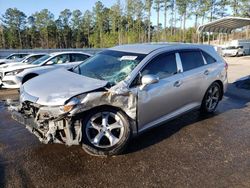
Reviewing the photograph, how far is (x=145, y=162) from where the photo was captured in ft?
11.7

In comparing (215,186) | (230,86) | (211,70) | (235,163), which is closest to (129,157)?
(215,186)

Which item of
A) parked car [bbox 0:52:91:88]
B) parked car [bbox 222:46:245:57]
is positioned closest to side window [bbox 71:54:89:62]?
parked car [bbox 0:52:91:88]

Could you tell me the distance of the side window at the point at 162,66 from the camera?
13.7ft

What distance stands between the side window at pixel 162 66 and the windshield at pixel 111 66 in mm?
205

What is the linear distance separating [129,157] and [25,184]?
1463 millimetres

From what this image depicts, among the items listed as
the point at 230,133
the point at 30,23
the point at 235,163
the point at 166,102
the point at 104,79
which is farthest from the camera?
the point at 30,23

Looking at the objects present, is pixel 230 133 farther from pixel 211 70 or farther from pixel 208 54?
pixel 208 54

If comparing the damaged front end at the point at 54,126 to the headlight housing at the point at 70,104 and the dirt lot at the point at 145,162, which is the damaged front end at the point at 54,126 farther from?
the dirt lot at the point at 145,162

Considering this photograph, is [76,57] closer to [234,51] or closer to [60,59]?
[60,59]

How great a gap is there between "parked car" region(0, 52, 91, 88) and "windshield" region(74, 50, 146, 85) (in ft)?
11.9

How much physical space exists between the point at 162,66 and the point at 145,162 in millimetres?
1721

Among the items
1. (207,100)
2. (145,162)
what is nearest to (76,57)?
(207,100)

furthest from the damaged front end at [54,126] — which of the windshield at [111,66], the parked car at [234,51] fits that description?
the parked car at [234,51]

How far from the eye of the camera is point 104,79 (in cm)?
402
